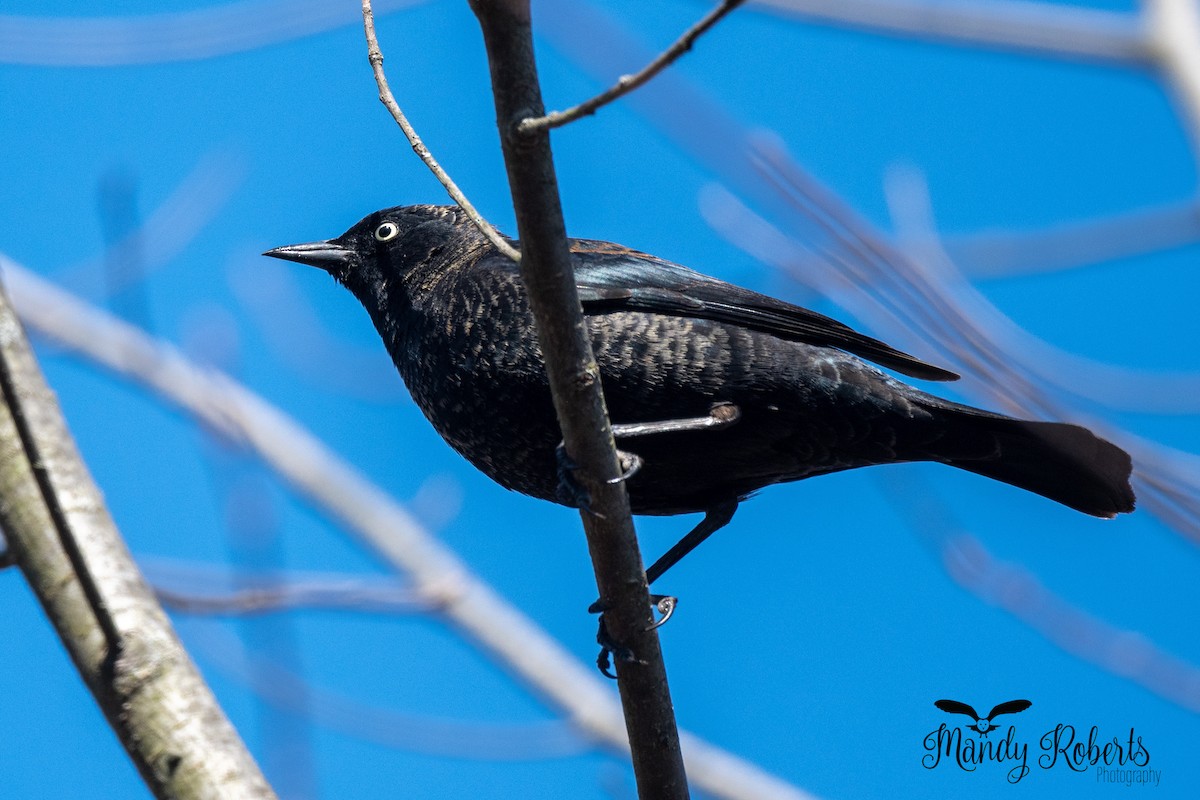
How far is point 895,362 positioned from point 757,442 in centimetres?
52

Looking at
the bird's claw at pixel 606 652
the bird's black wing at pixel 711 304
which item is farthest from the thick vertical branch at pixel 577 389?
the bird's black wing at pixel 711 304

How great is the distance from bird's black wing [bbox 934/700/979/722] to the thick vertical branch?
1766mm

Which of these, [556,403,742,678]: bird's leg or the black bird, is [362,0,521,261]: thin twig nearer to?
[556,403,742,678]: bird's leg

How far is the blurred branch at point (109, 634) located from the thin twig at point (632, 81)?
102cm

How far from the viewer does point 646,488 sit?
160 inches

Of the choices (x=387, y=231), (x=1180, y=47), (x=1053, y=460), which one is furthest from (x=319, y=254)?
(x=1180, y=47)

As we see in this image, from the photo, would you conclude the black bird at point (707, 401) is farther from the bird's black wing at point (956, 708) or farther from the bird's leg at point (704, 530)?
the bird's black wing at point (956, 708)

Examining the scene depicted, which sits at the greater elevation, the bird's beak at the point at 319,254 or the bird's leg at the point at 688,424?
the bird's beak at the point at 319,254

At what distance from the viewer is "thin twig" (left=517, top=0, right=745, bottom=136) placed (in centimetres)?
184

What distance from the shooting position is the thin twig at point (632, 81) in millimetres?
1835

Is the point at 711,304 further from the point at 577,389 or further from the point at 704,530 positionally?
the point at 577,389

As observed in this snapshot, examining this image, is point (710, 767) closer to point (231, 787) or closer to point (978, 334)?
point (978, 334)

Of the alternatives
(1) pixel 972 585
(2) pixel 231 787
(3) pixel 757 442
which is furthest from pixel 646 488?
(2) pixel 231 787

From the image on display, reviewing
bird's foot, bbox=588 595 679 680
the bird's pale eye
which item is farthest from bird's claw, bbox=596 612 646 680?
the bird's pale eye
